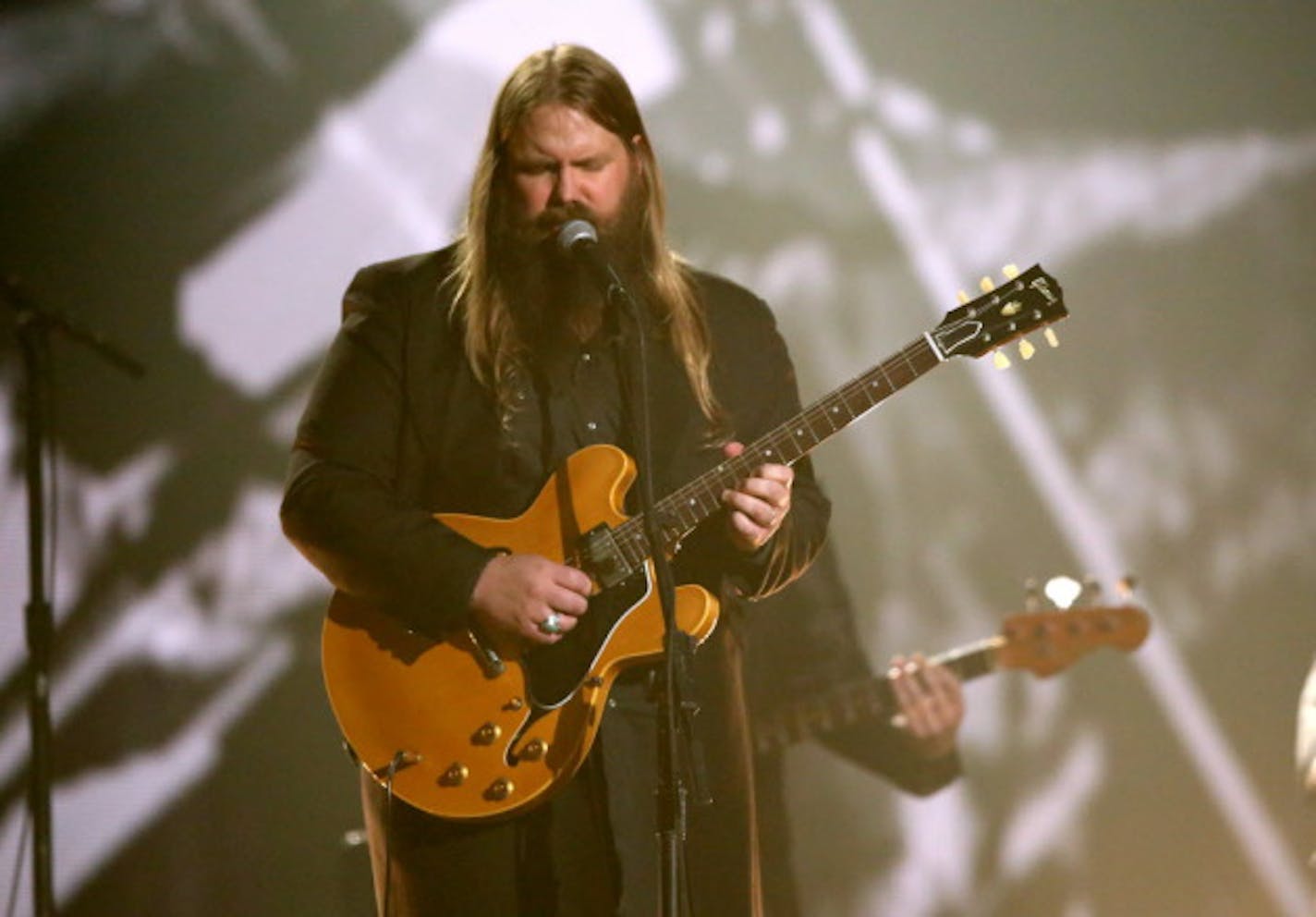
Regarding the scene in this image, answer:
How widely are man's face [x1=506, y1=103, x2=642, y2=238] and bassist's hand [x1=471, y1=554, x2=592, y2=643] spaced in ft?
2.12

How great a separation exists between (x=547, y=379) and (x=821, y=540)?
0.59m

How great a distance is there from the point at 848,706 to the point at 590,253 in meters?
1.95

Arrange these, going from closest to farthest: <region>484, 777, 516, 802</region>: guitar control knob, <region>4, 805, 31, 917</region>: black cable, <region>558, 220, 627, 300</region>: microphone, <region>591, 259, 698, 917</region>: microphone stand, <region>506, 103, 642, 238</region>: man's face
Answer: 1. <region>591, 259, 698, 917</region>: microphone stand
2. <region>558, 220, 627, 300</region>: microphone
3. <region>484, 777, 516, 802</region>: guitar control knob
4. <region>506, 103, 642, 238</region>: man's face
5. <region>4, 805, 31, 917</region>: black cable

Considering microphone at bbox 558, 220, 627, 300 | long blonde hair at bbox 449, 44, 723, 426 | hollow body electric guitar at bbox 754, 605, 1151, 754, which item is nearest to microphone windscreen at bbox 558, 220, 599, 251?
microphone at bbox 558, 220, 627, 300

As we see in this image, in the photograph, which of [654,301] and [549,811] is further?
[654,301]

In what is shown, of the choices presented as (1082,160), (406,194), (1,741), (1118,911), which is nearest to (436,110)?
(406,194)

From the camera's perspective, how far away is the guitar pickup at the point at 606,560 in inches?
90.7

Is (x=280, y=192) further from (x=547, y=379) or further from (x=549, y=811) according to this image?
(x=549, y=811)

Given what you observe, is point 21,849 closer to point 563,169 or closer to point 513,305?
point 513,305

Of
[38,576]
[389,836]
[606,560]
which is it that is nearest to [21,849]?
[38,576]

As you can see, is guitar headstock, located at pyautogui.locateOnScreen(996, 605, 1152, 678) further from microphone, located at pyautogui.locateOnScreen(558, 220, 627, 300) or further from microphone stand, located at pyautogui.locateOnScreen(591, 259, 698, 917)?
microphone, located at pyautogui.locateOnScreen(558, 220, 627, 300)

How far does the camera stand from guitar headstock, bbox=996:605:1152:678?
3641mm

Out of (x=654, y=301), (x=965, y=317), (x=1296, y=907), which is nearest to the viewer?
(x=965, y=317)

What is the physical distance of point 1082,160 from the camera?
3.98m
